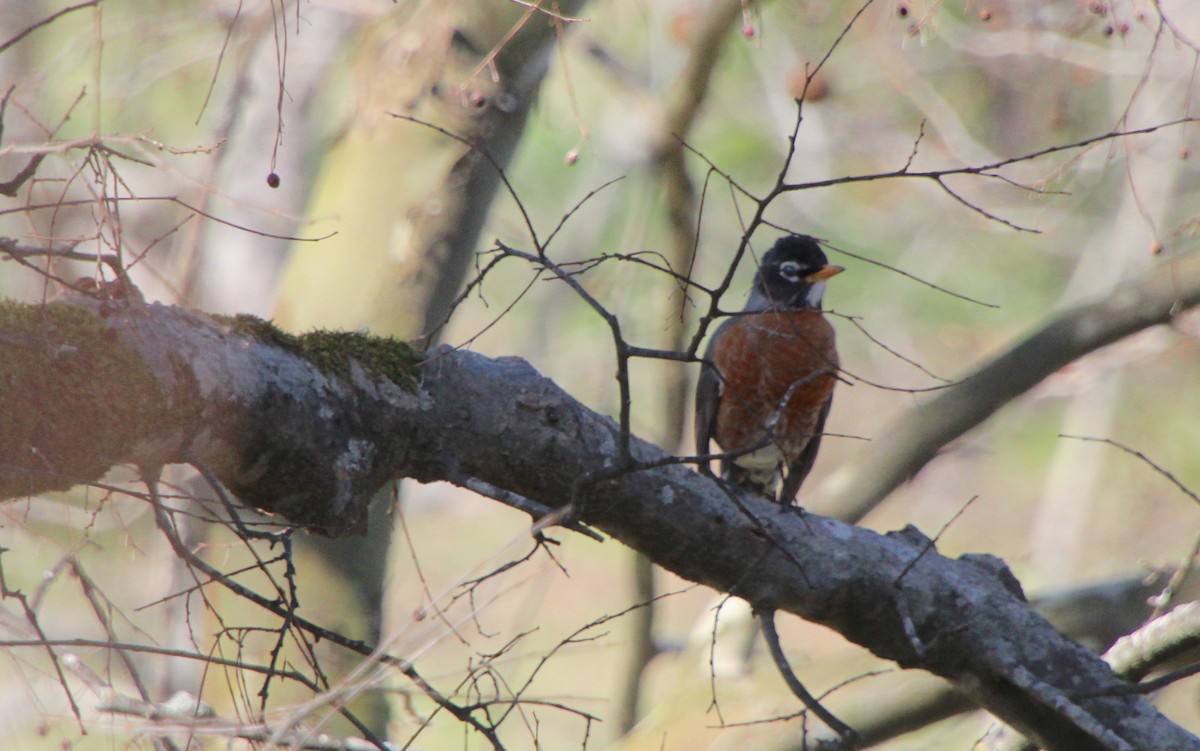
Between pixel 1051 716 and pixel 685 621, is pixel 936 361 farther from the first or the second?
pixel 1051 716

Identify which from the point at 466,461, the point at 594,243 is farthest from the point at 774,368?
the point at 594,243

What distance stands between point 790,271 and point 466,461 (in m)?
2.82

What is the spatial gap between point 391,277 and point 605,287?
1.18 m

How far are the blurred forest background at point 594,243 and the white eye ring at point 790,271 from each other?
432 mm

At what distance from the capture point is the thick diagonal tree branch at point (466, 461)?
5.72 ft

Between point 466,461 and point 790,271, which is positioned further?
point 790,271

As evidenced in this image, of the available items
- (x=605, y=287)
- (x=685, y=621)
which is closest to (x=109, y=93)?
(x=605, y=287)

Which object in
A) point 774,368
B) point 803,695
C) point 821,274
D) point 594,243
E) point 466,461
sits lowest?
point 803,695

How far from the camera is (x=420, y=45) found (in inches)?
171

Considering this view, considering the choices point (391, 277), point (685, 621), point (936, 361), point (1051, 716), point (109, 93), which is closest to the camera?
point (1051, 716)

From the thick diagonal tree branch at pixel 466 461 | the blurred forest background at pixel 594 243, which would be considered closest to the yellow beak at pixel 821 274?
the blurred forest background at pixel 594 243

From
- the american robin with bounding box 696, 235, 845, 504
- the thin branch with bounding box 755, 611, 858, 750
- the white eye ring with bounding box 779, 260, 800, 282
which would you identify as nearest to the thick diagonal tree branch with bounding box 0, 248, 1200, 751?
Result: the thin branch with bounding box 755, 611, 858, 750

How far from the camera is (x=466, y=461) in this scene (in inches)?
91.2

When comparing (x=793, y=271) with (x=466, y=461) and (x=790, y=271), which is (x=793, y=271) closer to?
(x=790, y=271)
